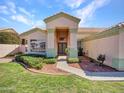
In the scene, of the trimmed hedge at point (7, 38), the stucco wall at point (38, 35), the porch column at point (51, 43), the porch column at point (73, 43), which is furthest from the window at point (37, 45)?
the trimmed hedge at point (7, 38)

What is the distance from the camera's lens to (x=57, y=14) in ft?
70.3

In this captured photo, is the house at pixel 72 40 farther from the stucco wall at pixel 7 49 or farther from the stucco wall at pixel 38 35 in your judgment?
the stucco wall at pixel 7 49

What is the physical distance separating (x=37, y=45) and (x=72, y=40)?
603 centimetres

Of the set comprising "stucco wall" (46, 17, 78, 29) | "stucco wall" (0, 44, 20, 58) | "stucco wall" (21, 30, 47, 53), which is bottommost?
"stucco wall" (0, 44, 20, 58)

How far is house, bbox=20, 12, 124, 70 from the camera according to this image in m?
13.3

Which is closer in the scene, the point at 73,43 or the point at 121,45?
the point at 121,45

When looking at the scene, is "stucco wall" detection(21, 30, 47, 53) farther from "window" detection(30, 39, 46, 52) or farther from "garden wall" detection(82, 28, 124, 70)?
"garden wall" detection(82, 28, 124, 70)

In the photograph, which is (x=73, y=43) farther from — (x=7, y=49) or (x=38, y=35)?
(x=7, y=49)

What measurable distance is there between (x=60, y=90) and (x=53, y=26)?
14.5 m

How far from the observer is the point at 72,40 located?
21.6 metres

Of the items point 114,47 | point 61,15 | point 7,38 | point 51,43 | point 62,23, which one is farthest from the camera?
point 7,38

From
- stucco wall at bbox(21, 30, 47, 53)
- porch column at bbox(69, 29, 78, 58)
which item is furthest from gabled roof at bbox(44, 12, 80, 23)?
stucco wall at bbox(21, 30, 47, 53)

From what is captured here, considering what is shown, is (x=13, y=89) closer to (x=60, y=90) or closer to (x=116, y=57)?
(x=60, y=90)

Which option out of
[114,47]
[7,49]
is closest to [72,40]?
[114,47]
